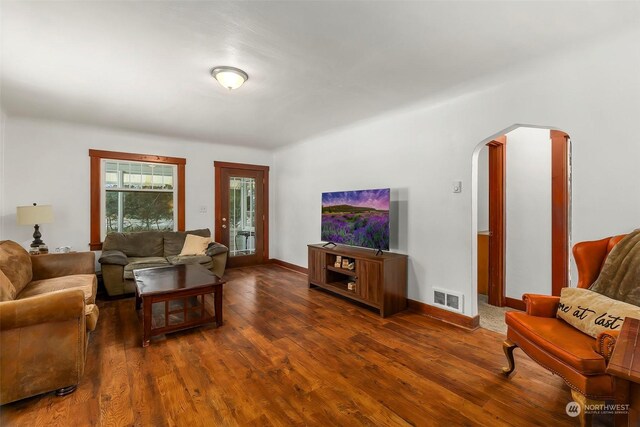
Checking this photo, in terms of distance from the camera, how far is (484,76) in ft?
8.58

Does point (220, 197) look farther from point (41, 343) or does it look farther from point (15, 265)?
point (41, 343)

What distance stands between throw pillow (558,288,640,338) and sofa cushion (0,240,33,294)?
14.4ft

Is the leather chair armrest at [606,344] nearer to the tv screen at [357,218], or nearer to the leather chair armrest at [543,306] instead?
the leather chair armrest at [543,306]

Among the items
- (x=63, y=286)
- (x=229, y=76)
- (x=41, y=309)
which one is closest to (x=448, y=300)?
(x=229, y=76)

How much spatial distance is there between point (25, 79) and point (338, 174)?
12.1 feet

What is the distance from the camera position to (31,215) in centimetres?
356

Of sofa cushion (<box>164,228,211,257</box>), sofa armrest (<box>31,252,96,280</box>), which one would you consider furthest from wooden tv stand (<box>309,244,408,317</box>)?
sofa armrest (<box>31,252,96,280</box>)

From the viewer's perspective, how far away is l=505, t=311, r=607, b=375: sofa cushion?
149cm

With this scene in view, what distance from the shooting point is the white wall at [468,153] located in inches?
81.2

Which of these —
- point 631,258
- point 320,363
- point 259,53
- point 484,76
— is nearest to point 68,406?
point 320,363

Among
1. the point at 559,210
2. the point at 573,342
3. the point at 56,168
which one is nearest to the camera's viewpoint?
the point at 573,342

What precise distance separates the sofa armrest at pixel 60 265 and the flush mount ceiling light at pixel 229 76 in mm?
2725

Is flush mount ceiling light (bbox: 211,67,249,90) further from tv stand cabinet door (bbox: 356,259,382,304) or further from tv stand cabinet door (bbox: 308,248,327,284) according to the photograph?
tv stand cabinet door (bbox: 308,248,327,284)

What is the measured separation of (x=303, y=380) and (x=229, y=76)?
2562 mm
